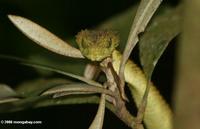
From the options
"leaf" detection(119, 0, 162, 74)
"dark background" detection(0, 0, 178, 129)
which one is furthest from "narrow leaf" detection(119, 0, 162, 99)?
"dark background" detection(0, 0, 178, 129)

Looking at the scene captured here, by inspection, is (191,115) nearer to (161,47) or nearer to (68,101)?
(161,47)

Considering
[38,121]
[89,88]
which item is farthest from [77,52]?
[38,121]

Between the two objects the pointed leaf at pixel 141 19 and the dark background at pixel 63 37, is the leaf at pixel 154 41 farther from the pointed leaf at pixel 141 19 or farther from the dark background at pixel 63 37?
the dark background at pixel 63 37

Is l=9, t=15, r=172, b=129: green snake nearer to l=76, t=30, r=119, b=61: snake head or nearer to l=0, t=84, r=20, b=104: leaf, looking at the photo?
l=76, t=30, r=119, b=61: snake head

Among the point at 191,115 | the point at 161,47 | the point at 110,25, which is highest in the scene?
the point at 110,25

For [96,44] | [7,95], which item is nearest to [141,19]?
[96,44]

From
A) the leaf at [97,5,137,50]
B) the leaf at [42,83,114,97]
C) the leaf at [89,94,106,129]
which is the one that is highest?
the leaf at [97,5,137,50]
